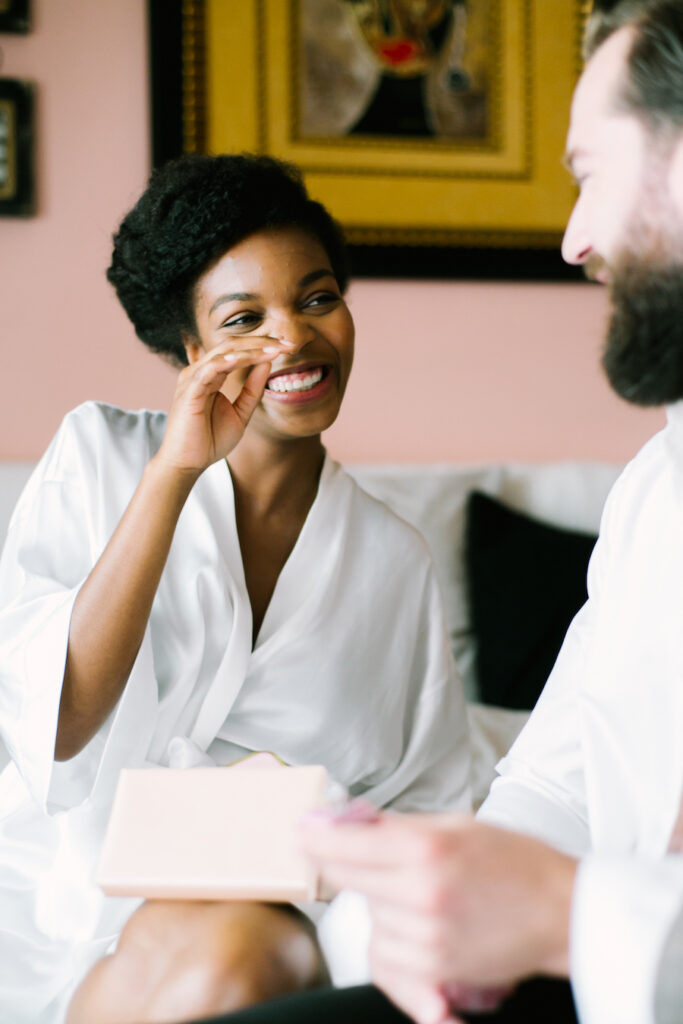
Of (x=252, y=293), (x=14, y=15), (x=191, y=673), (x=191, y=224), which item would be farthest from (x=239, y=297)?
(x=14, y=15)

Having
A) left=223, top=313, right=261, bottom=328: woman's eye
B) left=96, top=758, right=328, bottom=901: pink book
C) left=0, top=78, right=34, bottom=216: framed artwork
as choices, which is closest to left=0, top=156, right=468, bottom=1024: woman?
left=223, top=313, right=261, bottom=328: woman's eye

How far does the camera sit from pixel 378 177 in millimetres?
2410

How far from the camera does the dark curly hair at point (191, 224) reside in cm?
136

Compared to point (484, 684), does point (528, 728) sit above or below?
above

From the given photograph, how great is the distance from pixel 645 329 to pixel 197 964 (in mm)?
690

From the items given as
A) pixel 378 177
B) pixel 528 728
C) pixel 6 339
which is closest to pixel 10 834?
pixel 528 728

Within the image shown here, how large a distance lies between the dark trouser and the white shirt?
0.48 ft

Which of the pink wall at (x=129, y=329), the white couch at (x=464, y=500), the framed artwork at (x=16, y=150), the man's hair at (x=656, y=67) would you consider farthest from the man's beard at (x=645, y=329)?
the framed artwork at (x=16, y=150)

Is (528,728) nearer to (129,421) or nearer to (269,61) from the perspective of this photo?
(129,421)

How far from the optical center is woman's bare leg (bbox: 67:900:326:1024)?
82 cm

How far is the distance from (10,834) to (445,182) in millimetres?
1838

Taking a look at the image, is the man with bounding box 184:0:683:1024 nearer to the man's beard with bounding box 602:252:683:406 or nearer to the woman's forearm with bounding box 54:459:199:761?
the man's beard with bounding box 602:252:683:406

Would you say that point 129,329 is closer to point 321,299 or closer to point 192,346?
point 192,346

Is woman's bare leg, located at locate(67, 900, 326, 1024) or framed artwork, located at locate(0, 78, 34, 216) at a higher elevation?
framed artwork, located at locate(0, 78, 34, 216)
